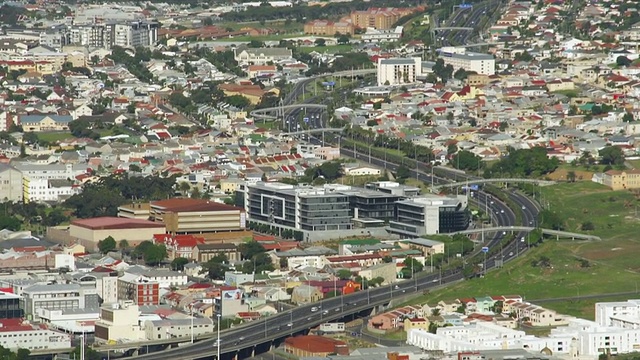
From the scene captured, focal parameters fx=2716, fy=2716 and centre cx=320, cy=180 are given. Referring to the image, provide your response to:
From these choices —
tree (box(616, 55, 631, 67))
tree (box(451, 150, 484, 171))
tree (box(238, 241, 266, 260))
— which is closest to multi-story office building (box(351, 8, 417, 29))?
tree (box(616, 55, 631, 67))

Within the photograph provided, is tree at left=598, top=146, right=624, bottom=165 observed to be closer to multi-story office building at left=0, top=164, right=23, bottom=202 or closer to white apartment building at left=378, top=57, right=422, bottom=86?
multi-story office building at left=0, top=164, right=23, bottom=202

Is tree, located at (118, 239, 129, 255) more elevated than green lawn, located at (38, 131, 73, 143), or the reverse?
tree, located at (118, 239, 129, 255)

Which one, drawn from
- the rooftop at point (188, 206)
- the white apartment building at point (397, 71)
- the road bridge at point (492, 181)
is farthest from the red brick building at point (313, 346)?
the white apartment building at point (397, 71)

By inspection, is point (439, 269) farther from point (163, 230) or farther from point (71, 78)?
point (71, 78)

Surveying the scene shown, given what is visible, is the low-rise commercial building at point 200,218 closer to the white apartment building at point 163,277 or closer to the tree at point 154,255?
the tree at point 154,255

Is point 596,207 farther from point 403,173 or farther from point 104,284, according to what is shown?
point 104,284

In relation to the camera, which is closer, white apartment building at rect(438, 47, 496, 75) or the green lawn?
the green lawn

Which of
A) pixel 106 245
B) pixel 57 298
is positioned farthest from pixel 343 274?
pixel 57 298
